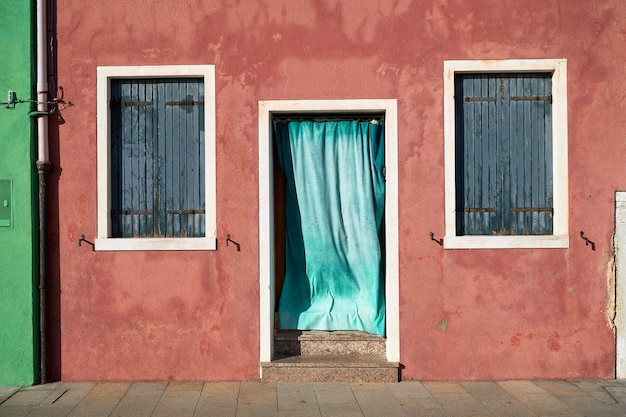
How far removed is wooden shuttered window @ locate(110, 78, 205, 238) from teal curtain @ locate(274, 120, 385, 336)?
3.22 ft

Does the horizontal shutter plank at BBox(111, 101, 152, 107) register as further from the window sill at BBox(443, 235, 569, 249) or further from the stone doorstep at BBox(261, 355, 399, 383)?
the window sill at BBox(443, 235, 569, 249)

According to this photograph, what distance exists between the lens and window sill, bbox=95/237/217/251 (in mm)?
7047

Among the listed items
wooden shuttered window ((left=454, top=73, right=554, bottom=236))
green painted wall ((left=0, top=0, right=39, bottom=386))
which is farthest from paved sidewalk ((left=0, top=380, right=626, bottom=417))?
wooden shuttered window ((left=454, top=73, right=554, bottom=236))

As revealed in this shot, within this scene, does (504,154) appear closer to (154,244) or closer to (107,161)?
(154,244)

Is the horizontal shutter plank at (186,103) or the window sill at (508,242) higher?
the horizontal shutter plank at (186,103)

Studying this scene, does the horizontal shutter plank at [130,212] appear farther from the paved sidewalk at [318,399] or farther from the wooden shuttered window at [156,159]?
the paved sidewalk at [318,399]

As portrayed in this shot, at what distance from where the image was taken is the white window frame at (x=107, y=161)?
706 cm

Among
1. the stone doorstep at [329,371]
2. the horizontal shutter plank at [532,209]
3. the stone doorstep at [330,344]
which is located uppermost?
the horizontal shutter plank at [532,209]

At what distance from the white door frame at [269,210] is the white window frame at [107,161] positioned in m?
0.53

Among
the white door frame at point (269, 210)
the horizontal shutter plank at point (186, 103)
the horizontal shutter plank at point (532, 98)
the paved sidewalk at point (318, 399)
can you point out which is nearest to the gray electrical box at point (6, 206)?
the paved sidewalk at point (318, 399)

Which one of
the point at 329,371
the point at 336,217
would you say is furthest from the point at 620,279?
the point at 329,371

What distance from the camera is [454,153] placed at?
7090 mm

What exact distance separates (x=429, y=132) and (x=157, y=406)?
3.89 meters

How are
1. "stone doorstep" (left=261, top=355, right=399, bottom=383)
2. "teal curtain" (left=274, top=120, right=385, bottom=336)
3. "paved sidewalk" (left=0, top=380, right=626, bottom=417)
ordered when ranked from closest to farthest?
"paved sidewalk" (left=0, top=380, right=626, bottom=417)
"stone doorstep" (left=261, top=355, right=399, bottom=383)
"teal curtain" (left=274, top=120, right=385, bottom=336)
